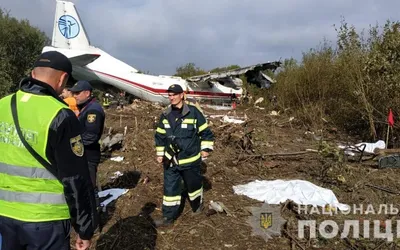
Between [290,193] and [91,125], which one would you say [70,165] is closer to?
[91,125]

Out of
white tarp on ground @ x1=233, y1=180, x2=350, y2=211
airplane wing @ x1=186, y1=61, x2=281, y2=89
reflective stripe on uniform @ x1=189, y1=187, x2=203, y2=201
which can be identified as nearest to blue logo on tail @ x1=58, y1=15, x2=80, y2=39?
airplane wing @ x1=186, y1=61, x2=281, y2=89

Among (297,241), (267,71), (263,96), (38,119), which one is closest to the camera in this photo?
(38,119)

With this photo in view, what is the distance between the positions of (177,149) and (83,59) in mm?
12586

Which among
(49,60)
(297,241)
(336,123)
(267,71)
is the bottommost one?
(297,241)

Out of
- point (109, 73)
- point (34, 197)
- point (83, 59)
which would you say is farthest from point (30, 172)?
point (109, 73)

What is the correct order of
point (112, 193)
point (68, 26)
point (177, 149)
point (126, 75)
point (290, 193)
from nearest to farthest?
point (177, 149) → point (290, 193) → point (112, 193) → point (126, 75) → point (68, 26)

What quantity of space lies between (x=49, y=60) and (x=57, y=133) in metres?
0.42

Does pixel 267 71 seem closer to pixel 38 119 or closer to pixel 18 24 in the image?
pixel 38 119

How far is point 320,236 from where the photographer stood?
155 inches

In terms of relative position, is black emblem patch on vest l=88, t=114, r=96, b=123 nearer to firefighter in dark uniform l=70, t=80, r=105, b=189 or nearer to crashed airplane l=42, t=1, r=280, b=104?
firefighter in dark uniform l=70, t=80, r=105, b=189

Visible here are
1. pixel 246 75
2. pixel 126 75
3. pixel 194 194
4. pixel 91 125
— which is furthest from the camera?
pixel 246 75

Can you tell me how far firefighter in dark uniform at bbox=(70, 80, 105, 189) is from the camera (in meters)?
4.15

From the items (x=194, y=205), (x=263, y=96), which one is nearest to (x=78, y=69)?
(x=263, y=96)

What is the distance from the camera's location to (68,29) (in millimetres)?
17391
